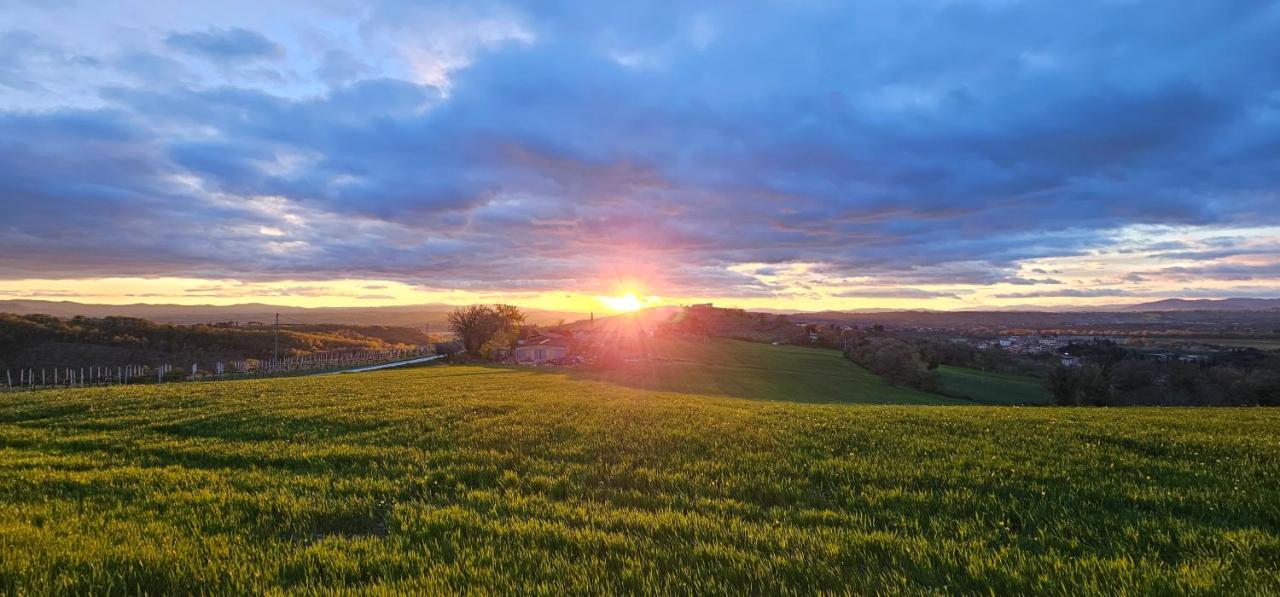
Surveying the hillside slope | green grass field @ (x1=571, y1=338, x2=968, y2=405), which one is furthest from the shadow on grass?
the hillside slope

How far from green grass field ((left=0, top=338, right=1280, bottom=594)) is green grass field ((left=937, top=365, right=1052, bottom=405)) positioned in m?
57.9

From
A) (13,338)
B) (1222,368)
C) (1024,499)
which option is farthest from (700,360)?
(13,338)

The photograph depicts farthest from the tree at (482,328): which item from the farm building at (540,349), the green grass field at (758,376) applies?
the green grass field at (758,376)

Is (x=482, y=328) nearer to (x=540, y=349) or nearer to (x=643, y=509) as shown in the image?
(x=540, y=349)

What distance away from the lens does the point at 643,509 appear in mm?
6648

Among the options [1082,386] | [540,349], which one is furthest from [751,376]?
[540,349]

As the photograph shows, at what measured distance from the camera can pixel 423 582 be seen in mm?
4492

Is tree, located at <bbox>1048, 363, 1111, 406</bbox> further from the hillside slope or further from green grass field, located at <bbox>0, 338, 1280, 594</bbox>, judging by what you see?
the hillside slope

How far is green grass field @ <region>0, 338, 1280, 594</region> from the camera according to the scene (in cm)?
462

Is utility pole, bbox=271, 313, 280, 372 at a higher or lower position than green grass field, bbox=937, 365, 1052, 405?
higher

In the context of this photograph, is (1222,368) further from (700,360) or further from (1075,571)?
(1075,571)

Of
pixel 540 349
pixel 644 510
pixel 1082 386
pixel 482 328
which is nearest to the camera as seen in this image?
pixel 644 510

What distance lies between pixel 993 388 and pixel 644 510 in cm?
7810

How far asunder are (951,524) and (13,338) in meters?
176
